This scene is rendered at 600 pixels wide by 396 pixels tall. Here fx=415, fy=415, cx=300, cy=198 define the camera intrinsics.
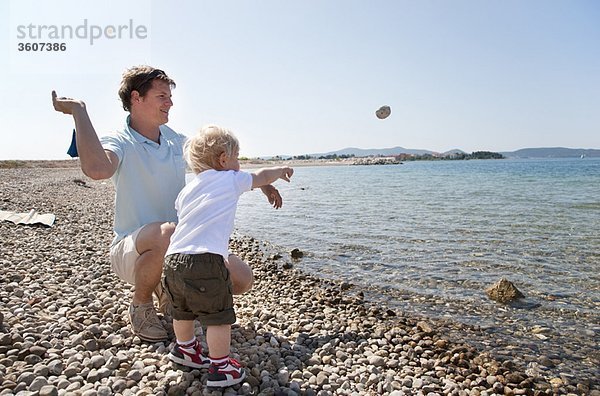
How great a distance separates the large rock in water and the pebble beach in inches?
45.2

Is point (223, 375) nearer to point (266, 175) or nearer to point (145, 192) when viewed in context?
point (266, 175)

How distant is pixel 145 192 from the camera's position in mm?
3459

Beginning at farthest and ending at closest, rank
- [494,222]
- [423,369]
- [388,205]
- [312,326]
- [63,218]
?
[388,205] < [494,222] < [63,218] < [312,326] < [423,369]

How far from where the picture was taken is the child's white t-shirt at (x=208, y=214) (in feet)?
8.64

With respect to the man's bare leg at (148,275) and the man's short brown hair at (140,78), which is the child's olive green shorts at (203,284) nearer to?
the man's bare leg at (148,275)

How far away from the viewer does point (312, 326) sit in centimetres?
410

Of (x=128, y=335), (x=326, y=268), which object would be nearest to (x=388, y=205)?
(x=326, y=268)

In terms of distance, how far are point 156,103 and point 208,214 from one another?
130cm

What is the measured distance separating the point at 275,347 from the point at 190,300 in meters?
1.19

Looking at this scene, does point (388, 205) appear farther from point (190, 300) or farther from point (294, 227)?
point (190, 300)

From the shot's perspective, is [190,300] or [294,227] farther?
[294,227]

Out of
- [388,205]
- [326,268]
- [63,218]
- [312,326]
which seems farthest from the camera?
[388,205]

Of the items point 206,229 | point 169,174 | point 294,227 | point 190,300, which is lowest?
point 294,227

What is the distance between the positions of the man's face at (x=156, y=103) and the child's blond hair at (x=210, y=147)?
2.50 feet
